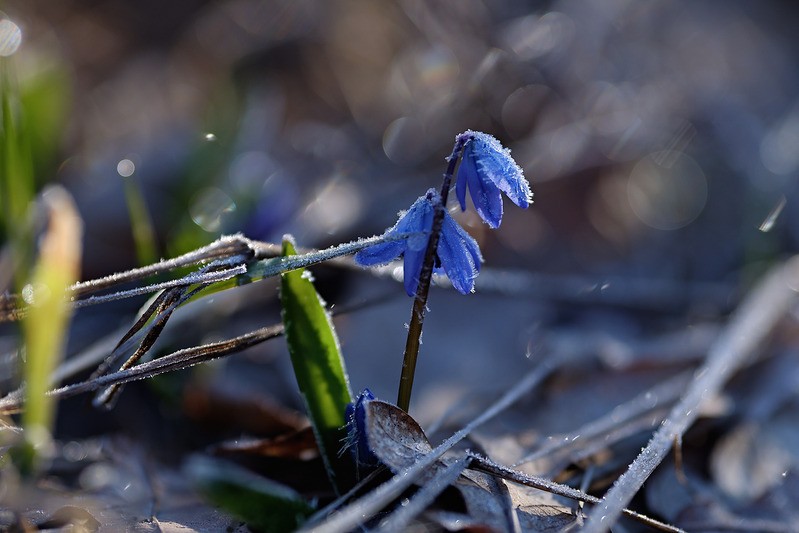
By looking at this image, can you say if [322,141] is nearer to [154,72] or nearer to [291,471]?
[154,72]

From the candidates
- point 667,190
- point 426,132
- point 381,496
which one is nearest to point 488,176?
point 381,496

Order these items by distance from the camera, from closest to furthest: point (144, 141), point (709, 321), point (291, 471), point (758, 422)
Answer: point (291, 471) → point (758, 422) → point (709, 321) → point (144, 141)

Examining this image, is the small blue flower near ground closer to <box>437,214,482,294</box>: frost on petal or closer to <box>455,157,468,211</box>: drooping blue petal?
<box>437,214,482,294</box>: frost on petal

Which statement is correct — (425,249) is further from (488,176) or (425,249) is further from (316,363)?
(316,363)

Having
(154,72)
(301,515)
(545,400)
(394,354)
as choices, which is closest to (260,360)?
(394,354)

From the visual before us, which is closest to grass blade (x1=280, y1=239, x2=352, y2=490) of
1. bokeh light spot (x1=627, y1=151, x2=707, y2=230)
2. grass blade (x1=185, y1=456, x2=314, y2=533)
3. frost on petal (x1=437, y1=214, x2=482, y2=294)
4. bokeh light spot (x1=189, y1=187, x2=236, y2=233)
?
grass blade (x1=185, y1=456, x2=314, y2=533)

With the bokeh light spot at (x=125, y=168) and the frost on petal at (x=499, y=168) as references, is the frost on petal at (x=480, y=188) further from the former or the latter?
the bokeh light spot at (x=125, y=168)

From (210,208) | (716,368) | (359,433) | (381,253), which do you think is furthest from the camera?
(210,208)
